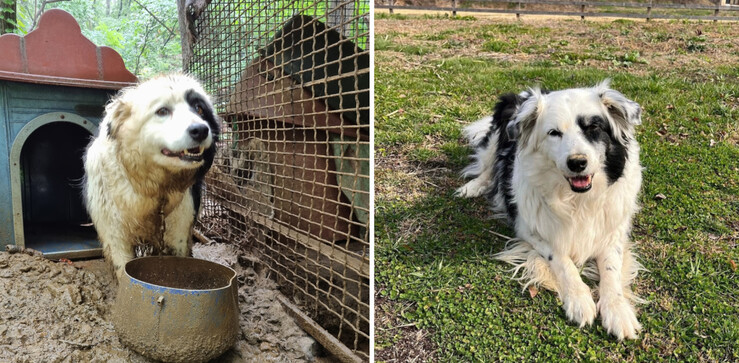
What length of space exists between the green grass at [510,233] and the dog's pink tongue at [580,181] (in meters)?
0.49

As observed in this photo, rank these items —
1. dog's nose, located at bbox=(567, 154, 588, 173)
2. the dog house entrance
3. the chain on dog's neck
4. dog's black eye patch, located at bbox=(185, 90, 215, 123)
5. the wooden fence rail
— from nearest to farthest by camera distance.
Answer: dog's nose, located at bbox=(567, 154, 588, 173) < dog's black eye patch, located at bbox=(185, 90, 215, 123) < the chain on dog's neck < the dog house entrance < the wooden fence rail

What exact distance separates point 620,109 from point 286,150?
182 cm

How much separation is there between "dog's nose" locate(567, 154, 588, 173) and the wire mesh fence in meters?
0.97

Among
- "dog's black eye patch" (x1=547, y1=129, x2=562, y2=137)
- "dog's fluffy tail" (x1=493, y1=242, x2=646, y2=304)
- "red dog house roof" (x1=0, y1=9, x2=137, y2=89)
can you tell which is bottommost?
"dog's fluffy tail" (x1=493, y1=242, x2=646, y2=304)

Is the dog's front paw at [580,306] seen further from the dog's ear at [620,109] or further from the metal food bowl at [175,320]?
the metal food bowl at [175,320]

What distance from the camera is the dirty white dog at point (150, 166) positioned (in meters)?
2.22

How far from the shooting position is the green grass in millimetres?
1971

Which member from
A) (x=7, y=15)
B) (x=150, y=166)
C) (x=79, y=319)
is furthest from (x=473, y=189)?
(x=7, y=15)

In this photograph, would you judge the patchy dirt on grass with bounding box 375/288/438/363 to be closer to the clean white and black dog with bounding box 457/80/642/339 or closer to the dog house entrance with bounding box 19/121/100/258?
the clean white and black dog with bounding box 457/80/642/339

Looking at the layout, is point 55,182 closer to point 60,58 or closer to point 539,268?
point 60,58

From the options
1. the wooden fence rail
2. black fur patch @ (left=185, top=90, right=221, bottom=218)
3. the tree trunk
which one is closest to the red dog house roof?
black fur patch @ (left=185, top=90, right=221, bottom=218)

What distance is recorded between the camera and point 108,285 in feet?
8.88

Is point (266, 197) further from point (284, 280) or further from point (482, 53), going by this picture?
point (482, 53)

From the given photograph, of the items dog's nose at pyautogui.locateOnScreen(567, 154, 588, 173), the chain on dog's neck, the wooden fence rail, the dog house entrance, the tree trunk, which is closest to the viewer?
dog's nose at pyautogui.locateOnScreen(567, 154, 588, 173)
